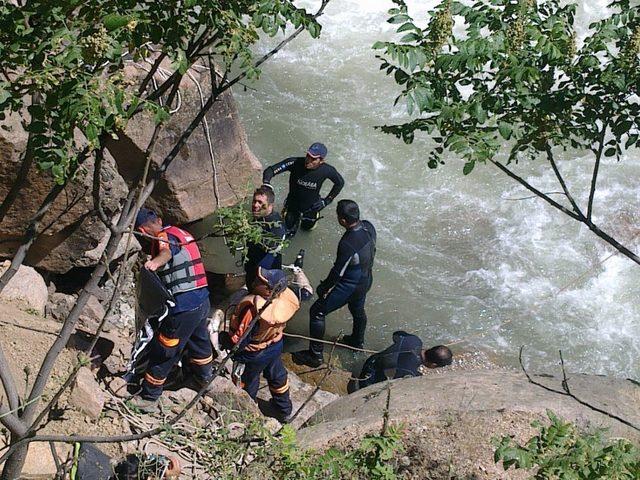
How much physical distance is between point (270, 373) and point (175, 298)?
0.99m

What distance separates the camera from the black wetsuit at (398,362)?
5793mm

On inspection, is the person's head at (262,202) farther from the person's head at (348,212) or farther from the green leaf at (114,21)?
the green leaf at (114,21)

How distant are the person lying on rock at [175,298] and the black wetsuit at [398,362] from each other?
4.31ft

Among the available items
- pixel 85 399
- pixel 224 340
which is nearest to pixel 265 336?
pixel 224 340

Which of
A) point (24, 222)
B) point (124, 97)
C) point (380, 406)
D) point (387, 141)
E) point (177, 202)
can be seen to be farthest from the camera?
point (387, 141)

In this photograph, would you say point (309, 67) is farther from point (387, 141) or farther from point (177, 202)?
point (177, 202)

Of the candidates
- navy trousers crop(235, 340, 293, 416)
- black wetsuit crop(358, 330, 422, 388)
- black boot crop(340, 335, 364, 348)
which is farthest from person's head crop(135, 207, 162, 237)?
black boot crop(340, 335, 364, 348)

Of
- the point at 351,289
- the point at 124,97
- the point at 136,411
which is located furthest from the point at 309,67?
the point at 124,97

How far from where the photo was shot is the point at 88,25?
2.89 meters

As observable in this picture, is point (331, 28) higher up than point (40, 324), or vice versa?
point (331, 28)

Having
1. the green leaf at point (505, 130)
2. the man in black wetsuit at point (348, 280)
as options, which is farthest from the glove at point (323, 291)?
the green leaf at point (505, 130)

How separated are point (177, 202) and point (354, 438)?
3787 millimetres

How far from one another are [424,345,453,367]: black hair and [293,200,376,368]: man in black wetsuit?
1051 millimetres

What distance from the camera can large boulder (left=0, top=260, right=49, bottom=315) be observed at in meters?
5.79
